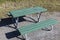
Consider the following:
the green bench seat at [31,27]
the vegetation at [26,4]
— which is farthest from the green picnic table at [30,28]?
the vegetation at [26,4]

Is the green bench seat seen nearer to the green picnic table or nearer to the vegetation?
the green picnic table

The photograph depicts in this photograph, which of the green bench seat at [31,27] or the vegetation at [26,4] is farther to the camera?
the vegetation at [26,4]

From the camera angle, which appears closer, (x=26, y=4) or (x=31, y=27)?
(x=31, y=27)

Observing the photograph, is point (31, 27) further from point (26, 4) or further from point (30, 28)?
point (26, 4)

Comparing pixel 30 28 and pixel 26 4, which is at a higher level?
pixel 26 4

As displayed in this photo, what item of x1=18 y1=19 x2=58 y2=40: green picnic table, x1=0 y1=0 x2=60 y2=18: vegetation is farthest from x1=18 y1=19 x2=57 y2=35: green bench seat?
x1=0 y1=0 x2=60 y2=18: vegetation

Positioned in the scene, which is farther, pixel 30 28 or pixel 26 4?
pixel 26 4

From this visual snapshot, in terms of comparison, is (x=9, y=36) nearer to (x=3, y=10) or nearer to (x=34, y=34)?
(x=34, y=34)

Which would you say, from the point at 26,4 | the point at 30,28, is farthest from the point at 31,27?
the point at 26,4

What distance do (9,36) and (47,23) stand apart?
53.0 inches

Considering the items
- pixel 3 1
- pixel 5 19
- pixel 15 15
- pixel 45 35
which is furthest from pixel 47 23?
pixel 3 1

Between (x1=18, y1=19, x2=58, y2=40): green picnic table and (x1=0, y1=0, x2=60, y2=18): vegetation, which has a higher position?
(x1=0, y1=0, x2=60, y2=18): vegetation

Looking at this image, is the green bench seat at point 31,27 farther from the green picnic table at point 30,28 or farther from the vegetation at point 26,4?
the vegetation at point 26,4

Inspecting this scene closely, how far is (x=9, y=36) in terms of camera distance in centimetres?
639
